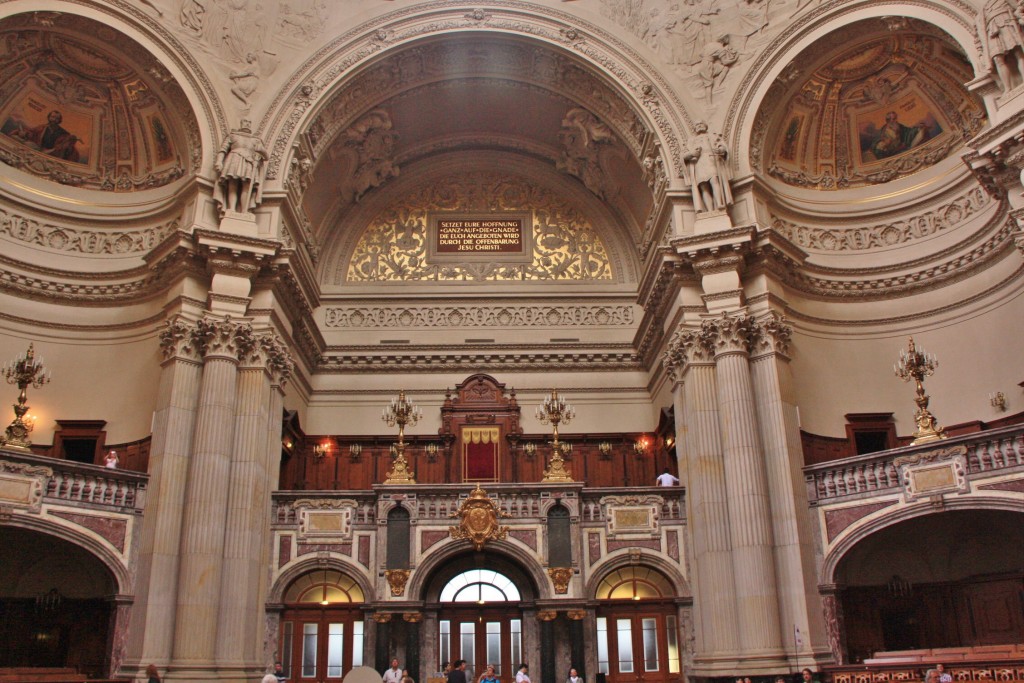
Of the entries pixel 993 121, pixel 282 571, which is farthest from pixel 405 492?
pixel 993 121

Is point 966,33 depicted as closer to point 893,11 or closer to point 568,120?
point 893,11

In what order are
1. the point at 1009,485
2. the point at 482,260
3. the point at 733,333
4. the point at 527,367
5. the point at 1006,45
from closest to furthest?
the point at 1009,485
the point at 1006,45
the point at 733,333
the point at 527,367
the point at 482,260

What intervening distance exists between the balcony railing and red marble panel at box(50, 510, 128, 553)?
576 inches

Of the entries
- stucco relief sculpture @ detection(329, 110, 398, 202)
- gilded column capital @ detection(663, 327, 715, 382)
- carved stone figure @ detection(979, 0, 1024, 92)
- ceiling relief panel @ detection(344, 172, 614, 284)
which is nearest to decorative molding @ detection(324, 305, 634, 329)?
ceiling relief panel @ detection(344, 172, 614, 284)

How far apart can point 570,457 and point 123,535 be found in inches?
463

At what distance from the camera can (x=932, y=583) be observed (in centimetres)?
1873

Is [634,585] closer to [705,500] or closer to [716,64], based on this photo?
[705,500]

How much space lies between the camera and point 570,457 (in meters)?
24.4

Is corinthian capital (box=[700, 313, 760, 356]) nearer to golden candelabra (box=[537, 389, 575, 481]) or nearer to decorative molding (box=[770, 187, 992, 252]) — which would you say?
decorative molding (box=[770, 187, 992, 252])

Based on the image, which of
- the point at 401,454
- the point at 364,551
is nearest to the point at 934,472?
the point at 401,454

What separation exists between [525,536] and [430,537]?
2.16 meters

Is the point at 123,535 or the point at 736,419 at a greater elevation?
the point at 736,419

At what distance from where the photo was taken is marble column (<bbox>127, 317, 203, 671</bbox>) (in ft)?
55.9

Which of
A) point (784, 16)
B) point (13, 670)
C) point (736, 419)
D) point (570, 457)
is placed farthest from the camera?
point (570, 457)
